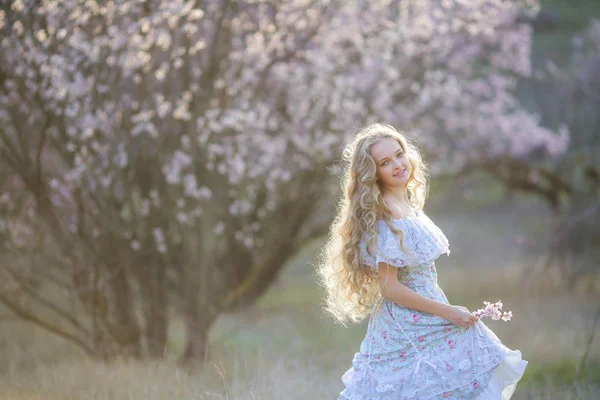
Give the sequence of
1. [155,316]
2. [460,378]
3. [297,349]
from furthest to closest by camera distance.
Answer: [297,349] → [155,316] → [460,378]

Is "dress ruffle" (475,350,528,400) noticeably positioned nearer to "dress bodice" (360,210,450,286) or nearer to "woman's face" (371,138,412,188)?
"dress bodice" (360,210,450,286)

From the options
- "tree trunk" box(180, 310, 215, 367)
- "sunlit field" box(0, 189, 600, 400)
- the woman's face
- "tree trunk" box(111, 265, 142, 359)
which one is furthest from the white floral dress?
"tree trunk" box(111, 265, 142, 359)

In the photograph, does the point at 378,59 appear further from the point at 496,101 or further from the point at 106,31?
the point at 106,31

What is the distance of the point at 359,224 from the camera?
10.1 ft

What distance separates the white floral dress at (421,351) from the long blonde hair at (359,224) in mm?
52

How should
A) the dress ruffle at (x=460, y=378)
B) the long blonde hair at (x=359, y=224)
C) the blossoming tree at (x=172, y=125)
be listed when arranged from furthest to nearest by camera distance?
1. the blossoming tree at (x=172, y=125)
2. the long blonde hair at (x=359, y=224)
3. the dress ruffle at (x=460, y=378)

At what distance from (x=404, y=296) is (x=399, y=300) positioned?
1.1 inches

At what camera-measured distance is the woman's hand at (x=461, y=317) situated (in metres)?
2.85

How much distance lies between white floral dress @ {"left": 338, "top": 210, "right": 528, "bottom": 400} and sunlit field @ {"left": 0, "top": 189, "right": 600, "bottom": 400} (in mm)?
962

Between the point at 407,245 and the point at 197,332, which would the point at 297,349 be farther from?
the point at 407,245

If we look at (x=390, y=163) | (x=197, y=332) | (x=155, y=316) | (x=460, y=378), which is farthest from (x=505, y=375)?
(x=155, y=316)

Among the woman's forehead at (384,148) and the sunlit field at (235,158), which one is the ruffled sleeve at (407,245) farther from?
the sunlit field at (235,158)

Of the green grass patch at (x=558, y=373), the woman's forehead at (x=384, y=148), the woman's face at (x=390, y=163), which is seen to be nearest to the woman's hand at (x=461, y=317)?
the woman's face at (x=390, y=163)

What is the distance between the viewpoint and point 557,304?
8414mm
